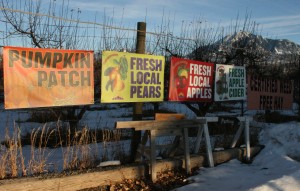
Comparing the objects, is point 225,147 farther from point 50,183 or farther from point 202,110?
point 50,183

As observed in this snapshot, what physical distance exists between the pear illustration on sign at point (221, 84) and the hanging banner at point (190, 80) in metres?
0.24

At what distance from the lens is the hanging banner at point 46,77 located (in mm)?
5062

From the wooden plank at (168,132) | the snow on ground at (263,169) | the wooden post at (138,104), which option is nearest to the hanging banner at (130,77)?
the wooden post at (138,104)

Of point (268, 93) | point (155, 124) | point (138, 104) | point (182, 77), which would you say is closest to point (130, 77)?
point (138, 104)

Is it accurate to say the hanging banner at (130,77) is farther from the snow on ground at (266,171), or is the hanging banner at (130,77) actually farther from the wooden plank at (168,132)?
the snow on ground at (266,171)

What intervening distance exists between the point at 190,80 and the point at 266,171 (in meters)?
2.14

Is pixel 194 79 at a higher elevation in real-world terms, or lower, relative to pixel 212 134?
higher

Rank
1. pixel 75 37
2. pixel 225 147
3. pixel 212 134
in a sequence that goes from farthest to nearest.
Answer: pixel 212 134, pixel 75 37, pixel 225 147

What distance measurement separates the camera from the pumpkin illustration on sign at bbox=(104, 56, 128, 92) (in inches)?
241

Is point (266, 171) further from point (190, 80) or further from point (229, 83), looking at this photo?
point (229, 83)

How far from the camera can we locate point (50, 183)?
496cm

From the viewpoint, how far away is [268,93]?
10.3 metres

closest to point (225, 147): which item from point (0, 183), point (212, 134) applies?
point (212, 134)

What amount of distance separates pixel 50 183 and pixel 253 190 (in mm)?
2504
